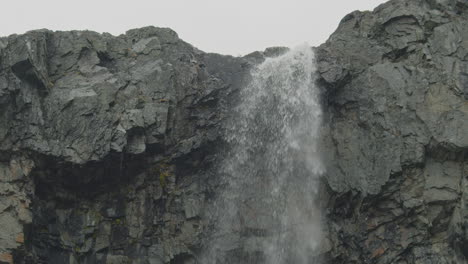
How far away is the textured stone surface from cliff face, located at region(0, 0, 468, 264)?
0.16 feet

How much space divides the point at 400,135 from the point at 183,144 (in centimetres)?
864

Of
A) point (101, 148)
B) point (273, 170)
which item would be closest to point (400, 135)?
point (273, 170)

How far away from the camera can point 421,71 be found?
2072 cm

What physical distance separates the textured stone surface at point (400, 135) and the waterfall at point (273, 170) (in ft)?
2.71

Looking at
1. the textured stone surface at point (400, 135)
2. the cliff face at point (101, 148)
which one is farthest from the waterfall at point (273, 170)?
the cliff face at point (101, 148)

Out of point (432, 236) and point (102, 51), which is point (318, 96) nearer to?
point (432, 236)

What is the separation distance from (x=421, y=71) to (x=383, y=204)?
5723mm

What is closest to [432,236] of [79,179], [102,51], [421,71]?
[421,71]

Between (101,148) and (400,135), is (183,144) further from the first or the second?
(400,135)

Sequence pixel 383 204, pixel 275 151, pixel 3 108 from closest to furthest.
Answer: pixel 3 108, pixel 383 204, pixel 275 151

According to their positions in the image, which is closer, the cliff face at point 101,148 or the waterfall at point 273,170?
the cliff face at point 101,148

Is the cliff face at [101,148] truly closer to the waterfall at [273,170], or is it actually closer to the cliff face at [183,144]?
the cliff face at [183,144]

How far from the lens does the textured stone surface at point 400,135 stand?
18734 mm

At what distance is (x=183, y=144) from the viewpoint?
2066 centimetres
